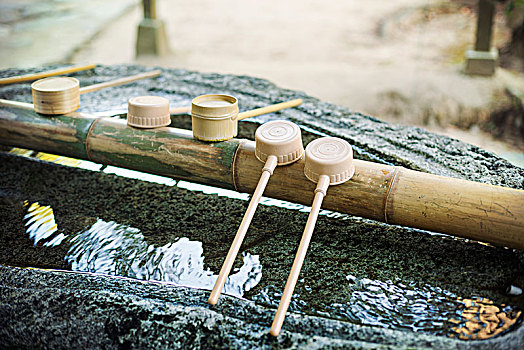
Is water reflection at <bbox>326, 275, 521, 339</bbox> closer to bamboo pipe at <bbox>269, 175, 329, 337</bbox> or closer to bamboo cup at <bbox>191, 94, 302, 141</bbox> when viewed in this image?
bamboo pipe at <bbox>269, 175, 329, 337</bbox>

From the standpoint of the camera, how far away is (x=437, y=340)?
1.22 m

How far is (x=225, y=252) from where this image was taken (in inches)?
66.4

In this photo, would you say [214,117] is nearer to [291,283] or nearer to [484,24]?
[291,283]

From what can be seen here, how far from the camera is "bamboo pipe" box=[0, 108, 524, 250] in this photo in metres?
1.48

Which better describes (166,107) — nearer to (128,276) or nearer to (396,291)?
(128,276)

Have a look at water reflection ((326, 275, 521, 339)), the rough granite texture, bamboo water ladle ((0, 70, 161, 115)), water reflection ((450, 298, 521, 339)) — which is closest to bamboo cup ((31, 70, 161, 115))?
bamboo water ladle ((0, 70, 161, 115))

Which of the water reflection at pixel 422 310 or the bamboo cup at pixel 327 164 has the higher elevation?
the bamboo cup at pixel 327 164

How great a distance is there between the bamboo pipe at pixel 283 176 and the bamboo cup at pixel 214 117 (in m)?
0.03

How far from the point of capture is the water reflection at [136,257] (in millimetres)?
1566

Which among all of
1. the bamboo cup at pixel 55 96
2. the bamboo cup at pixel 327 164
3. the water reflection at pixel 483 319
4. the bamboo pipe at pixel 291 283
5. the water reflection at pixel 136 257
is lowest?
the water reflection at pixel 136 257

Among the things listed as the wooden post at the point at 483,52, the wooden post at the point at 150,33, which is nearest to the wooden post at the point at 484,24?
the wooden post at the point at 483,52

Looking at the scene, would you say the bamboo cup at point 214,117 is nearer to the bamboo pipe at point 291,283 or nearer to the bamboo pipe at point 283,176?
the bamboo pipe at point 283,176

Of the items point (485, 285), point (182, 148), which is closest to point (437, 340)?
point (485, 285)

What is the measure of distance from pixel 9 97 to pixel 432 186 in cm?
232
